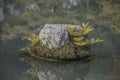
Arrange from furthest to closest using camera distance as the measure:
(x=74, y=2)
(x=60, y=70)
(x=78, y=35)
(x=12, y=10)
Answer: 1. (x=74, y=2)
2. (x=12, y=10)
3. (x=78, y=35)
4. (x=60, y=70)

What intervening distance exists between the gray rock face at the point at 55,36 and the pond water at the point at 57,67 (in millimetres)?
508

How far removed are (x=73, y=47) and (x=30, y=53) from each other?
1.08 meters

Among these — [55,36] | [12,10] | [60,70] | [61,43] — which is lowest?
[60,70]

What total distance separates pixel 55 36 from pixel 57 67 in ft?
3.04

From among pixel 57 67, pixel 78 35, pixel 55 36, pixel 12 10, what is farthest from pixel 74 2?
A: pixel 57 67

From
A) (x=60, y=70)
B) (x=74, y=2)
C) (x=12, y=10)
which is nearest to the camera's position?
(x=60, y=70)

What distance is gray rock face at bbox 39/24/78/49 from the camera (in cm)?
893

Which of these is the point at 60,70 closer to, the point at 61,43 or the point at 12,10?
the point at 61,43

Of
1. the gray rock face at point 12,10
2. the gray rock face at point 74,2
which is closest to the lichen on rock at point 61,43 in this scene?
the gray rock face at point 12,10

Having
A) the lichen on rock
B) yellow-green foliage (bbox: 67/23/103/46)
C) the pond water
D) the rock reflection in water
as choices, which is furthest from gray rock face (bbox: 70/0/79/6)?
the rock reflection in water

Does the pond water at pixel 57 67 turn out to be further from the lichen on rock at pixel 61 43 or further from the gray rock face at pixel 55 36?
the gray rock face at pixel 55 36

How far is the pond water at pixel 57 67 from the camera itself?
781cm

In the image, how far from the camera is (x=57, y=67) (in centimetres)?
837

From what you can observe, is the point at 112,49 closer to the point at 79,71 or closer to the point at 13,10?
the point at 79,71
